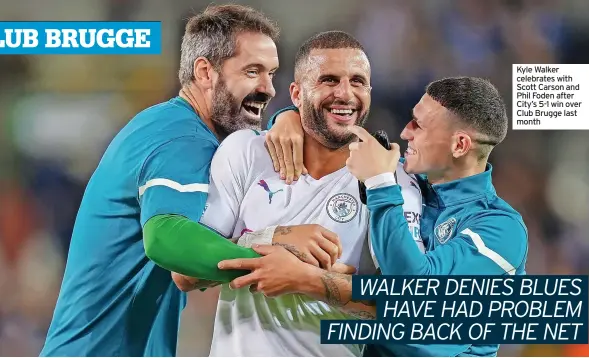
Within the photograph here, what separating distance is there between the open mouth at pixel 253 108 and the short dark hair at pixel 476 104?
2.52 feet

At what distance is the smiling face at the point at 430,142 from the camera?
345 cm

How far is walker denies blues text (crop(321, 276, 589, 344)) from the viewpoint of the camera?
347cm

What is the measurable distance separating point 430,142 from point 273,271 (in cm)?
91

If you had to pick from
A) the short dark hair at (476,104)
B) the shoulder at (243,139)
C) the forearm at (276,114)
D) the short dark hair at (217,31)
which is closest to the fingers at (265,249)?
the shoulder at (243,139)

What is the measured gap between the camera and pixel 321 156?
3.47m

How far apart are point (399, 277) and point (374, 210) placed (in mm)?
366

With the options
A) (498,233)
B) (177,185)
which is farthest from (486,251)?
(177,185)

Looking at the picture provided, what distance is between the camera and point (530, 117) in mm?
3848

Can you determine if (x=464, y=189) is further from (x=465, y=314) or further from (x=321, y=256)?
(x=321, y=256)

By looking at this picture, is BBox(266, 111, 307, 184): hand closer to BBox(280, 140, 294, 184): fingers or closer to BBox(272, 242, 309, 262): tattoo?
BBox(280, 140, 294, 184): fingers

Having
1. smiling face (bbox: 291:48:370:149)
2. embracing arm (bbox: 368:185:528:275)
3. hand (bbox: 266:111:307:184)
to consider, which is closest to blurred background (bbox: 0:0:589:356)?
smiling face (bbox: 291:48:370:149)

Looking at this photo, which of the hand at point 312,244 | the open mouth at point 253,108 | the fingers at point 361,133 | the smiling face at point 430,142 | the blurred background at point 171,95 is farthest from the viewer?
the blurred background at point 171,95

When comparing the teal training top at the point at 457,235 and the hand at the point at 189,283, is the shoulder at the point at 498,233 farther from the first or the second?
the hand at the point at 189,283

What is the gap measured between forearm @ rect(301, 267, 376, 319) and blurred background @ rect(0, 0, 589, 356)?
922 millimetres
